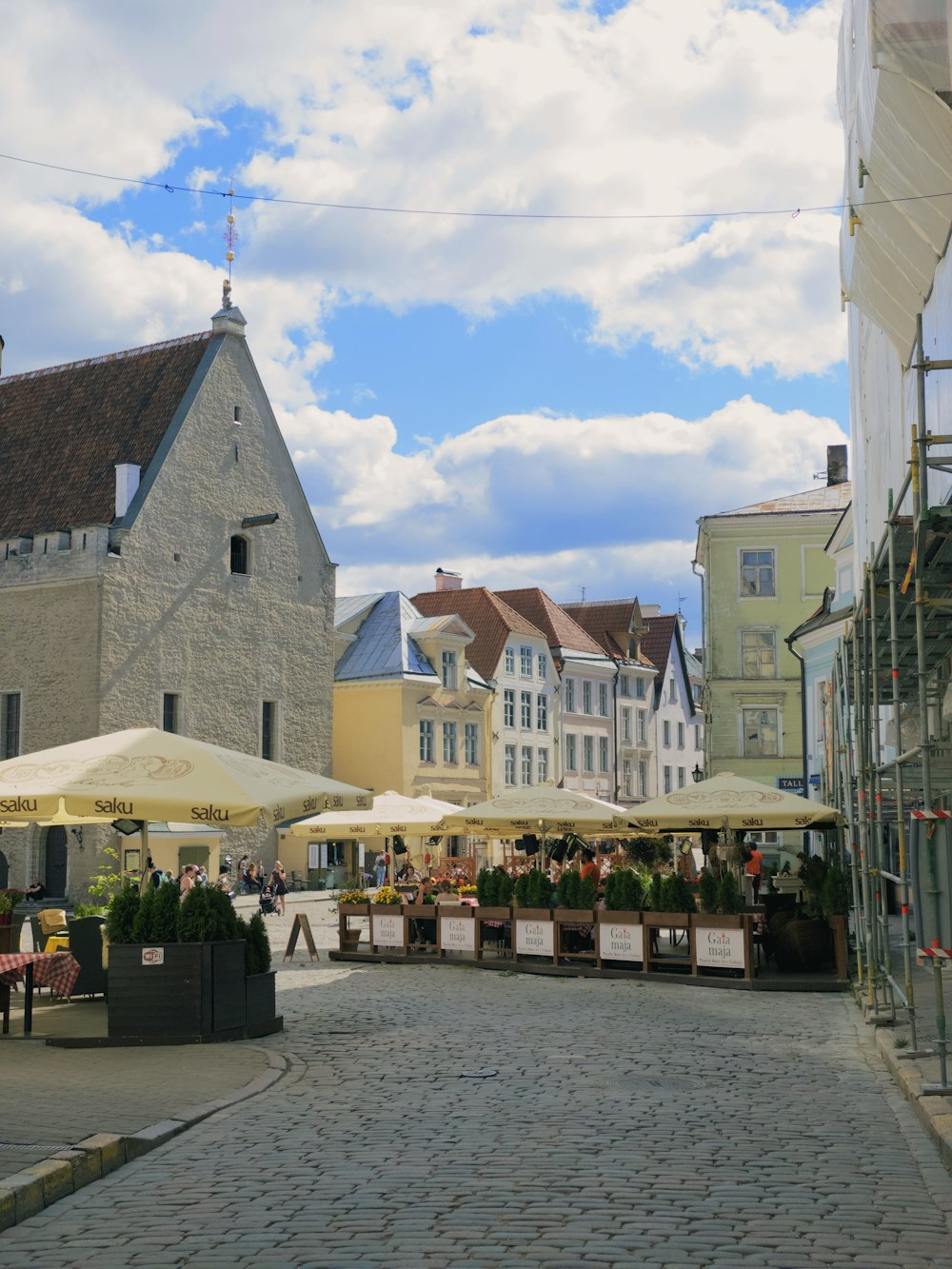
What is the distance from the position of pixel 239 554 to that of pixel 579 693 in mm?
25715

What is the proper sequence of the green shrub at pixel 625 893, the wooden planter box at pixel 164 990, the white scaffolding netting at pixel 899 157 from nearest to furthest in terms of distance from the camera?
the white scaffolding netting at pixel 899 157, the wooden planter box at pixel 164 990, the green shrub at pixel 625 893

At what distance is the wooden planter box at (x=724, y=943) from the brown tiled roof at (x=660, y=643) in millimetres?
62489

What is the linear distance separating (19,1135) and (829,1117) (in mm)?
5136

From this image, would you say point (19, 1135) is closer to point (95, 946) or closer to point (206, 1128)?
point (206, 1128)

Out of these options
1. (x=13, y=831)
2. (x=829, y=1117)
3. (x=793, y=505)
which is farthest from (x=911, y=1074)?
(x=793, y=505)

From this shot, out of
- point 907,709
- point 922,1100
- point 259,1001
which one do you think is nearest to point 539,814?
point 907,709

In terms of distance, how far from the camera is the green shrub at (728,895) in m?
19.9

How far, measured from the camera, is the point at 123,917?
13906 mm

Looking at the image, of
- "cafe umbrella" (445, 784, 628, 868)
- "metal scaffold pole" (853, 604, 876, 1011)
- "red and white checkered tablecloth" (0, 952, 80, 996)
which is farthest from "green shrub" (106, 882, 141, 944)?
"cafe umbrella" (445, 784, 628, 868)

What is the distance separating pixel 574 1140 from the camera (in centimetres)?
909

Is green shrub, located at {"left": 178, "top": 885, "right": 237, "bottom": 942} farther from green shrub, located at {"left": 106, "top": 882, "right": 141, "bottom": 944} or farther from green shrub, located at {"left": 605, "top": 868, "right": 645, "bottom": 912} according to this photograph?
green shrub, located at {"left": 605, "top": 868, "right": 645, "bottom": 912}

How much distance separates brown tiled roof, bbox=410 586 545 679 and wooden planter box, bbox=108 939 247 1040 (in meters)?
52.5

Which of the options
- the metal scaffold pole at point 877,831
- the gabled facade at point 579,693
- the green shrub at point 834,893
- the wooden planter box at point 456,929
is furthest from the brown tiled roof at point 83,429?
the metal scaffold pole at point 877,831

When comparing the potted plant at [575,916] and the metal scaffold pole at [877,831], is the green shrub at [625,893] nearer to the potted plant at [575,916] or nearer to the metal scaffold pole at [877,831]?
the potted plant at [575,916]
